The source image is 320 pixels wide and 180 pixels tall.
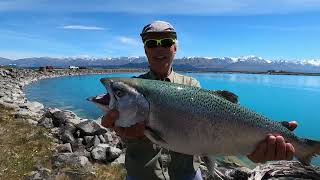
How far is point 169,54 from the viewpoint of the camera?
496 centimetres

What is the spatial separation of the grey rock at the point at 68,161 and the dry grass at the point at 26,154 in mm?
209

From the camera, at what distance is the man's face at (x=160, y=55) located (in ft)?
16.0

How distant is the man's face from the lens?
4891 mm

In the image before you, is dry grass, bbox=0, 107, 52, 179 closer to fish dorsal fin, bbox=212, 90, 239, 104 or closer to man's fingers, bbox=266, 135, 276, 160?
fish dorsal fin, bbox=212, 90, 239, 104

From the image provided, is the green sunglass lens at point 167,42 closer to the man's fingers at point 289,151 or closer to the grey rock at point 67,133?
the man's fingers at point 289,151

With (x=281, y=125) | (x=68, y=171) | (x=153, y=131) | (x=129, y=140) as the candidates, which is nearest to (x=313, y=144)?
(x=281, y=125)

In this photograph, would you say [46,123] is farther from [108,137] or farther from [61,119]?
[108,137]

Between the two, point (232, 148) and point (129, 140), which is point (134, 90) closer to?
point (129, 140)

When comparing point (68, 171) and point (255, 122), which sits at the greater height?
point (255, 122)

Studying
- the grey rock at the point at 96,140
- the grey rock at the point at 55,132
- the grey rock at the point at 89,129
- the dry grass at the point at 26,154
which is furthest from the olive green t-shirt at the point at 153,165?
the grey rock at the point at 55,132

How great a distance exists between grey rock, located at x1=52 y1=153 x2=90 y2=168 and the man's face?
22.3 feet

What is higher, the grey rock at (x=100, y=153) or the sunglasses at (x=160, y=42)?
the sunglasses at (x=160, y=42)

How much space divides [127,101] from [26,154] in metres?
9.18

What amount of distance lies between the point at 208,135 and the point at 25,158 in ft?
28.7
